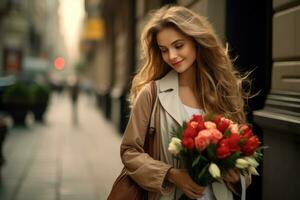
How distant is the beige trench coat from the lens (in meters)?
2.53

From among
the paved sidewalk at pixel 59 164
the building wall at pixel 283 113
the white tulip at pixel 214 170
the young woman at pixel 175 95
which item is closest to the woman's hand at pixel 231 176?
the young woman at pixel 175 95

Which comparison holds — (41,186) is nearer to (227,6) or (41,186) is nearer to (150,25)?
(227,6)

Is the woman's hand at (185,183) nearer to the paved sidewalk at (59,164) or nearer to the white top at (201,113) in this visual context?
the white top at (201,113)

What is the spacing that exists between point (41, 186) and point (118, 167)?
219cm

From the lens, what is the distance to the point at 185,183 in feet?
8.05

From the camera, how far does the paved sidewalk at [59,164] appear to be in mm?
7562

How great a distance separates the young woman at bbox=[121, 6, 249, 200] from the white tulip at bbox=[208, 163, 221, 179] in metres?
0.12

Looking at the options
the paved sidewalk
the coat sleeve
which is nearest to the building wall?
the coat sleeve

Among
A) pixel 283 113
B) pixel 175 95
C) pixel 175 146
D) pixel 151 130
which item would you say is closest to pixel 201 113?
pixel 175 95

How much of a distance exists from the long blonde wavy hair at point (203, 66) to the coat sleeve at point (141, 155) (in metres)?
0.19

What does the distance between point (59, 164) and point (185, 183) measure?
7914mm

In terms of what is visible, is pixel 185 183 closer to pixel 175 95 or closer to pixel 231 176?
pixel 231 176

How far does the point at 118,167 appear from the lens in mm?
9859

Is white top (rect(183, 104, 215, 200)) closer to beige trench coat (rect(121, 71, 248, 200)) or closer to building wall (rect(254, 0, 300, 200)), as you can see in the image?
beige trench coat (rect(121, 71, 248, 200))
